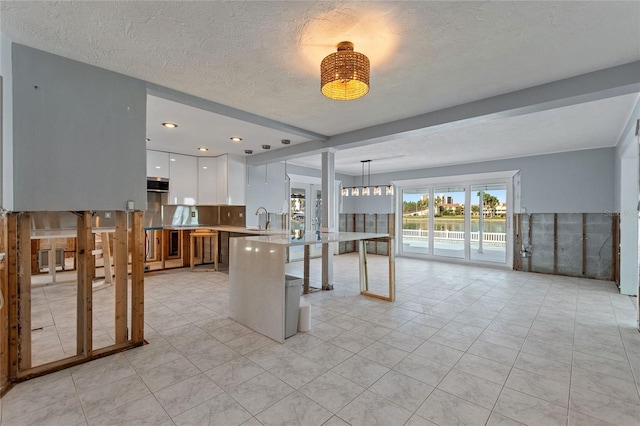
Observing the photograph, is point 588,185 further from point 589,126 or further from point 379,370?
point 379,370

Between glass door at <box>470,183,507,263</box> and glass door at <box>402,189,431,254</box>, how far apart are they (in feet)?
3.88

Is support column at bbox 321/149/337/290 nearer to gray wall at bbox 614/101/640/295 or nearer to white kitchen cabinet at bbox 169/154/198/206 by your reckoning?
white kitchen cabinet at bbox 169/154/198/206

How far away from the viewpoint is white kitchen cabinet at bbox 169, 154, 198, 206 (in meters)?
5.99

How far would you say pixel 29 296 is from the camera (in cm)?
225

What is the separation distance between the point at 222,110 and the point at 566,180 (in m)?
6.59

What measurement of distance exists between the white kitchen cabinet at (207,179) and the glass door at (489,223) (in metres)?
6.14

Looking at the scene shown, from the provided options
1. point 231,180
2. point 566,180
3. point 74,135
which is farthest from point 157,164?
point 566,180

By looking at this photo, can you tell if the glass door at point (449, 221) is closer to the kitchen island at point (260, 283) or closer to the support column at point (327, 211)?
the support column at point (327, 211)

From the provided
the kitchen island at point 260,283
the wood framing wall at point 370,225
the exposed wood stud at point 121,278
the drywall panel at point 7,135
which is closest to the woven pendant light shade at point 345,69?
the kitchen island at point 260,283

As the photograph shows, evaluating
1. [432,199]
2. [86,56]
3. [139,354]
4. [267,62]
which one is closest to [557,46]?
[267,62]

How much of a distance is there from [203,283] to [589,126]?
6479mm

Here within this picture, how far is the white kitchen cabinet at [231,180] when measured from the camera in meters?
6.11

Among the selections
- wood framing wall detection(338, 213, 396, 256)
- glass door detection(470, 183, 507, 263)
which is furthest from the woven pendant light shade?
wood framing wall detection(338, 213, 396, 256)

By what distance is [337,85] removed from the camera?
89.5 inches
